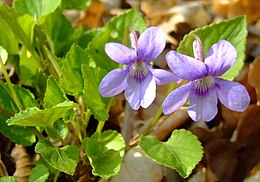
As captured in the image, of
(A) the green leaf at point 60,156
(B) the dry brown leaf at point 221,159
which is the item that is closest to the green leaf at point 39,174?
(A) the green leaf at point 60,156

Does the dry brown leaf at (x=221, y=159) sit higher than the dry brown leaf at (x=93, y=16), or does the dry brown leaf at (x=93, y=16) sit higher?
the dry brown leaf at (x=93, y=16)

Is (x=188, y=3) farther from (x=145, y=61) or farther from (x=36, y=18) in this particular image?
(x=145, y=61)

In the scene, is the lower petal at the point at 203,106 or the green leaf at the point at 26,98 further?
the green leaf at the point at 26,98

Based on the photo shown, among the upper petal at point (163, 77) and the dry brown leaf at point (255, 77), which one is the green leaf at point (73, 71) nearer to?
the upper petal at point (163, 77)

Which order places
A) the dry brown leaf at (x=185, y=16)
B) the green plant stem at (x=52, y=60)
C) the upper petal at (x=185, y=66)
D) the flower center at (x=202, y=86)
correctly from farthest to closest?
the dry brown leaf at (x=185, y=16) < the green plant stem at (x=52, y=60) < the flower center at (x=202, y=86) < the upper petal at (x=185, y=66)

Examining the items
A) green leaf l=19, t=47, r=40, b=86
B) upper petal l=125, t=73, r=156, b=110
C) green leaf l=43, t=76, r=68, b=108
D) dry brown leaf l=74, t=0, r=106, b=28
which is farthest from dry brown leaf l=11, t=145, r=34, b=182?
dry brown leaf l=74, t=0, r=106, b=28
